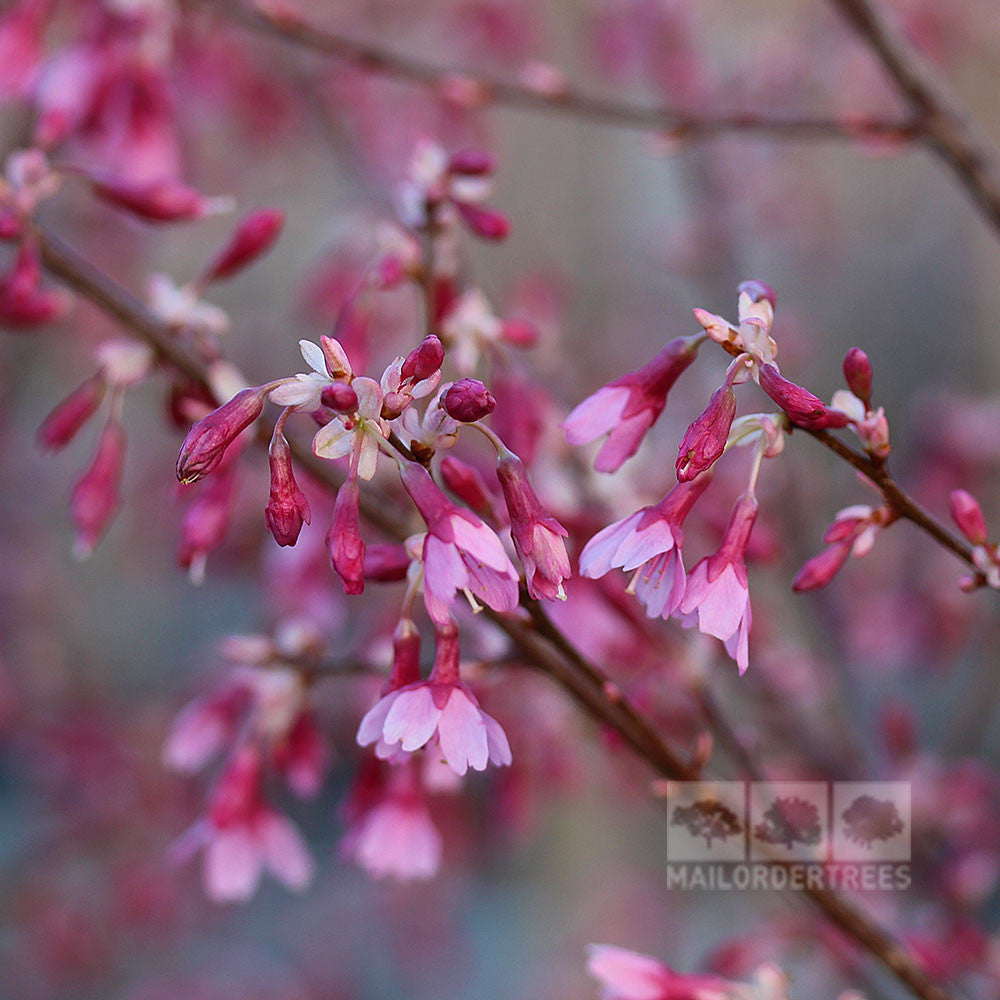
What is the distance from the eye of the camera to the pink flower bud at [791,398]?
1.35 ft

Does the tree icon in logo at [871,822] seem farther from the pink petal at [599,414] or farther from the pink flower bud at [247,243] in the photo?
the pink flower bud at [247,243]

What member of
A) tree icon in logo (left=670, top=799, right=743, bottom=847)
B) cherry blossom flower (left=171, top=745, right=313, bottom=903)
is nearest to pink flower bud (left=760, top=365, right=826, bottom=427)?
tree icon in logo (left=670, top=799, right=743, bottom=847)

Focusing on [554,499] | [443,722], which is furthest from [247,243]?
[443,722]

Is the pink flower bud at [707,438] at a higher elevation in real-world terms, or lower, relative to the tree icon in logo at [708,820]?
higher

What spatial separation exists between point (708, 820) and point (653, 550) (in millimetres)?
A: 246

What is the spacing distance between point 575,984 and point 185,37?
1.88 m

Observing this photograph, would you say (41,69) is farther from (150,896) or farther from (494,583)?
(150,896)

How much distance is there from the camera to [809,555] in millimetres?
1255

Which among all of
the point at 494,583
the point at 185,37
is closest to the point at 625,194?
the point at 185,37

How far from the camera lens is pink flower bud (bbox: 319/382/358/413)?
0.38m

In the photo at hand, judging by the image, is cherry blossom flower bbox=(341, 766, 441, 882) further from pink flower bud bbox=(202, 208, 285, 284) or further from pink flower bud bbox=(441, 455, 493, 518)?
pink flower bud bbox=(202, 208, 285, 284)

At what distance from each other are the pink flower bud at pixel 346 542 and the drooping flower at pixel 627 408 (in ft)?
0.40

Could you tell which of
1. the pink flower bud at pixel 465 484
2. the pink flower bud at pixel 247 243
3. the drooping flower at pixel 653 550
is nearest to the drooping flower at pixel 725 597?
the drooping flower at pixel 653 550

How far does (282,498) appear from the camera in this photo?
1.33 feet
